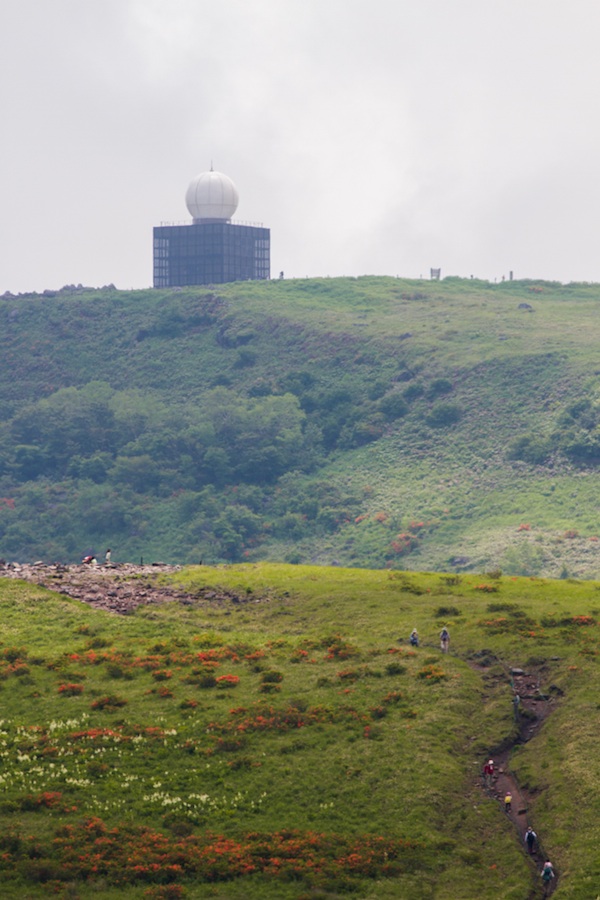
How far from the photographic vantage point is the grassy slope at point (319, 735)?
58000 millimetres

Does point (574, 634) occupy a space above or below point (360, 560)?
above

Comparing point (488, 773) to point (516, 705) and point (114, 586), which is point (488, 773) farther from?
point (114, 586)

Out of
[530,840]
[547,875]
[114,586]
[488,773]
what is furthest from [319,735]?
[114,586]

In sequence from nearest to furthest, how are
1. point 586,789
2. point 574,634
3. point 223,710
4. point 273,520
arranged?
point 586,789 → point 223,710 → point 574,634 → point 273,520

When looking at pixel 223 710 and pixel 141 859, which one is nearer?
pixel 141 859

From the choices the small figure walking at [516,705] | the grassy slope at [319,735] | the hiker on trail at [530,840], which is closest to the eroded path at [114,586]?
the grassy slope at [319,735]

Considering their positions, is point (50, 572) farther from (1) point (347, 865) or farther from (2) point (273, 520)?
(2) point (273, 520)

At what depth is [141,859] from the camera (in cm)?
5594

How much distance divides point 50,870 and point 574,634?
123 feet

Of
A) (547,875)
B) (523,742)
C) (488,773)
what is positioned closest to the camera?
(547,875)

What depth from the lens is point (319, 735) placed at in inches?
2721

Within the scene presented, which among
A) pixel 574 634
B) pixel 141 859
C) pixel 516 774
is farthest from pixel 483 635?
pixel 141 859

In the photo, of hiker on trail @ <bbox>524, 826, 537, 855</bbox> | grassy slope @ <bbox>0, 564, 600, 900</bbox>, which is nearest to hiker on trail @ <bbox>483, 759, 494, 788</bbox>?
grassy slope @ <bbox>0, 564, 600, 900</bbox>

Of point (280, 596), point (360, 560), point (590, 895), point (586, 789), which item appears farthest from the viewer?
point (360, 560)
